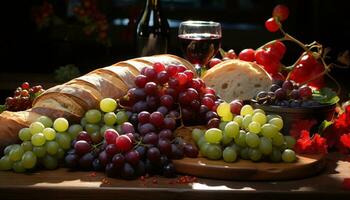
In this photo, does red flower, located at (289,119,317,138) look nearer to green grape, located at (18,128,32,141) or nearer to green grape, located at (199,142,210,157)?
green grape, located at (199,142,210,157)

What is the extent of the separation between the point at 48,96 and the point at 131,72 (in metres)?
0.20

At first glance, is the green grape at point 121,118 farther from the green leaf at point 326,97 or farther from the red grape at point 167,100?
the green leaf at point 326,97

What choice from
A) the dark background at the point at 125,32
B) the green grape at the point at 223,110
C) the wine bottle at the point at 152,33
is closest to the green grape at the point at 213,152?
the green grape at the point at 223,110

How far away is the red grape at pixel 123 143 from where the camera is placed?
3.70 feet

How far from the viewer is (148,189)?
1.09 metres

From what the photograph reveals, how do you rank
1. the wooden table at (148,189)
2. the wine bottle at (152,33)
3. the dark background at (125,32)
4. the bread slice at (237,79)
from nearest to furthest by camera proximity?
the wooden table at (148,189), the bread slice at (237,79), the wine bottle at (152,33), the dark background at (125,32)

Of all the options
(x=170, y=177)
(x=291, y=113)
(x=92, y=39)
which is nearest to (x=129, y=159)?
(x=170, y=177)

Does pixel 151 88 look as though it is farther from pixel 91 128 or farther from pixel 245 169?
pixel 245 169

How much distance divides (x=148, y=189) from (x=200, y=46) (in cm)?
68

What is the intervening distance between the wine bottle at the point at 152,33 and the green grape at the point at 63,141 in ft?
2.52

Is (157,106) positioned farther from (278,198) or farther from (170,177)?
(278,198)

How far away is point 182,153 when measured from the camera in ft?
3.93

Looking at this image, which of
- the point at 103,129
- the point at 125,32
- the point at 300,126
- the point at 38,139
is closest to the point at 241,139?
the point at 300,126

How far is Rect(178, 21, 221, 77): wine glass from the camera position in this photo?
1.67 meters
